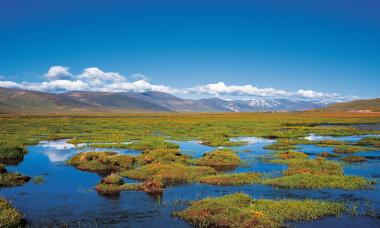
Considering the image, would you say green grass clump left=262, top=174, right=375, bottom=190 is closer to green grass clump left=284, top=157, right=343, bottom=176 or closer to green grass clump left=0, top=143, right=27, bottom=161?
green grass clump left=284, top=157, right=343, bottom=176

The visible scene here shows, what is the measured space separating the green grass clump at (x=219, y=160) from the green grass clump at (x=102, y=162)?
6894mm

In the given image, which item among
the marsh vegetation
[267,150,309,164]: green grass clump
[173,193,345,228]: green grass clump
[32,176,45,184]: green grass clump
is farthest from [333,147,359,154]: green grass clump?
[32,176,45,184]: green grass clump

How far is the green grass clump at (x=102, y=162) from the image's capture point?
35.9 m

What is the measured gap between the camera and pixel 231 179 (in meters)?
29.4

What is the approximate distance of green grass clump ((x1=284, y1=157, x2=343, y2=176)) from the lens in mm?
31734

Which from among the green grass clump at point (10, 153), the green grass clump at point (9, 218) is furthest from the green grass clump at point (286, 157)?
the green grass clump at point (10, 153)

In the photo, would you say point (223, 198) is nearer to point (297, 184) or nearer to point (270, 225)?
point (270, 225)

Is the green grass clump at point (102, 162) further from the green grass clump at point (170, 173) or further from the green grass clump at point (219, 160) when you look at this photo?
the green grass clump at point (219, 160)

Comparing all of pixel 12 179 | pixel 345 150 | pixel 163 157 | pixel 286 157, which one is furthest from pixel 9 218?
pixel 345 150

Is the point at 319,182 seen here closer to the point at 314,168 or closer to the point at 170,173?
the point at 314,168

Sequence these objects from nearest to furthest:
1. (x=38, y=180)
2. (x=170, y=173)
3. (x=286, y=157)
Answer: (x=38, y=180) < (x=170, y=173) < (x=286, y=157)

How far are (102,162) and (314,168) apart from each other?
19.3m

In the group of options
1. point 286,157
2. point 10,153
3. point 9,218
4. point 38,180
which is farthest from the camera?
point 10,153

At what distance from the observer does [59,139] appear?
66.3 metres
